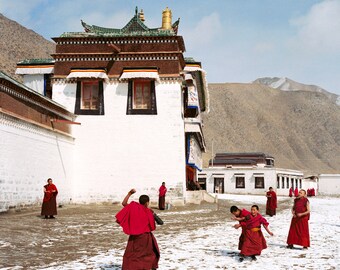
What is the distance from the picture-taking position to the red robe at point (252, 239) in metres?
7.72

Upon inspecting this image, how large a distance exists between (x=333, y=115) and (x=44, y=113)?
131 metres

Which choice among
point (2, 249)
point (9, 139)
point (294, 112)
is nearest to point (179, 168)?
point (9, 139)

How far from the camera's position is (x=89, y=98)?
70.2ft

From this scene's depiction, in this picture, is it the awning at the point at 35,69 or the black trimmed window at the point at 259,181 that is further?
the black trimmed window at the point at 259,181

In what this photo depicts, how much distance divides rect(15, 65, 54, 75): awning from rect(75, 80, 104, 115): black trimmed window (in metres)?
3.17

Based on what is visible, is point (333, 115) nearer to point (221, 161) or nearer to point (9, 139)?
point (221, 161)

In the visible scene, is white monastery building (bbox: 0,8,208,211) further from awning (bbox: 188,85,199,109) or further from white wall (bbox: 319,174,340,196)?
white wall (bbox: 319,174,340,196)

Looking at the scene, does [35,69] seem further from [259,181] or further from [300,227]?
[259,181]

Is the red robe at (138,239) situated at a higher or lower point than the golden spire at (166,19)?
lower

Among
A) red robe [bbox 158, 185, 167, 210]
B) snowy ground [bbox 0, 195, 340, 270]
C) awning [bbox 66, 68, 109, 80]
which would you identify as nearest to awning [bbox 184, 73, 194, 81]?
awning [bbox 66, 68, 109, 80]

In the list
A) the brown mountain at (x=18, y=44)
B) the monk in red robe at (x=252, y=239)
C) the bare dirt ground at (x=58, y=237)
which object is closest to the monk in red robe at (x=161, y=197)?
the bare dirt ground at (x=58, y=237)

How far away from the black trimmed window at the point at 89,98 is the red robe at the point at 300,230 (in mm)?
13585

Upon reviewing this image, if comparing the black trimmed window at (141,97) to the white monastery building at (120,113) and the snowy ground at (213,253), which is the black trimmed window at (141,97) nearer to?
the white monastery building at (120,113)

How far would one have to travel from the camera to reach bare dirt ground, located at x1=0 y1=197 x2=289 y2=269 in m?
7.67
